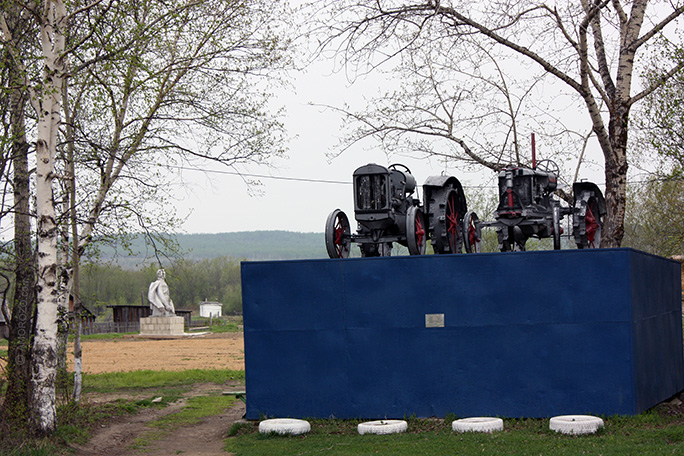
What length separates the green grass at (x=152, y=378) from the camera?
1909cm

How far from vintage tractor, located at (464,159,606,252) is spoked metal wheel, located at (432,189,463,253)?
22 cm

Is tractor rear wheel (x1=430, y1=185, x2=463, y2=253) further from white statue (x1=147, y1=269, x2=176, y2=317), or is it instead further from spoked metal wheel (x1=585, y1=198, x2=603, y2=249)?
white statue (x1=147, y1=269, x2=176, y2=317)

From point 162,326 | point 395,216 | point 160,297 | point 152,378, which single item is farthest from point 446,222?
point 160,297

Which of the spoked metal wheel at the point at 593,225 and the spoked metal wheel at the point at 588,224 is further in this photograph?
the spoked metal wheel at the point at 593,225

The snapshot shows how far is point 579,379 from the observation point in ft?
35.9

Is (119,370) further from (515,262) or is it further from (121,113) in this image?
(515,262)

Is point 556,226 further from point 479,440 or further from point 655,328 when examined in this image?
point 479,440

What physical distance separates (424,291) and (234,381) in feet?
31.7

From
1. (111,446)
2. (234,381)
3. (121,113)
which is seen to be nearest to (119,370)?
(234,381)

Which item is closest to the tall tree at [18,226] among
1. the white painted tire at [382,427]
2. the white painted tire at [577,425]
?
the white painted tire at [382,427]

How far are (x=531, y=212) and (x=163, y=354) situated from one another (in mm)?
19548

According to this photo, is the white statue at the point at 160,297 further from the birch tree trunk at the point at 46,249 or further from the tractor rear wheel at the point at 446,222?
the birch tree trunk at the point at 46,249

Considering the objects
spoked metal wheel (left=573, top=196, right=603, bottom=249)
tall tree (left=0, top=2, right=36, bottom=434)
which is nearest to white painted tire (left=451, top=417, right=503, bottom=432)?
spoked metal wheel (left=573, top=196, right=603, bottom=249)

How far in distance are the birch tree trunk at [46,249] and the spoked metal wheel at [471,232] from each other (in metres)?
6.80
